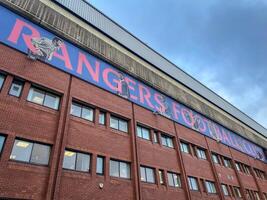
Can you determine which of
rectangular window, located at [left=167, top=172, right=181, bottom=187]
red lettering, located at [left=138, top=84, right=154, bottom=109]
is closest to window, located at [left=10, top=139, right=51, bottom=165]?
red lettering, located at [left=138, top=84, right=154, bottom=109]

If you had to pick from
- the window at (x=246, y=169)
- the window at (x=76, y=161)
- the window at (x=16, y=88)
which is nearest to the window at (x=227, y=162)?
the window at (x=246, y=169)

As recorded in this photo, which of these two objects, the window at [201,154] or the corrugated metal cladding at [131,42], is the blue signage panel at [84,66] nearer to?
the window at [201,154]

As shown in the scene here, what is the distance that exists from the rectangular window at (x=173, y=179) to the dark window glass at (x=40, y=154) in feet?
35.1

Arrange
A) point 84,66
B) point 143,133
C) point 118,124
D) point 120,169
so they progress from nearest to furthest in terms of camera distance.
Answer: point 120,169 < point 84,66 < point 118,124 < point 143,133

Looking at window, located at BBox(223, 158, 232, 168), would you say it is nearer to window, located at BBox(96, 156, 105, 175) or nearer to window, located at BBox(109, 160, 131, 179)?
window, located at BBox(109, 160, 131, 179)

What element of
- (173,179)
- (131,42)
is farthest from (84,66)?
(173,179)

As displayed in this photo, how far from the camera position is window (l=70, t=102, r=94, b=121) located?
1474 cm

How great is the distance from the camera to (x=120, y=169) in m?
15.0

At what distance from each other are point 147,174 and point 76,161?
629cm

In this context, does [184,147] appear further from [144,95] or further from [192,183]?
[144,95]

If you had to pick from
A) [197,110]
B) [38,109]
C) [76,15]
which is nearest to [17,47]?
[38,109]

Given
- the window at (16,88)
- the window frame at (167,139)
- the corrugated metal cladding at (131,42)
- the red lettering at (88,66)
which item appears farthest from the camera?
the window frame at (167,139)

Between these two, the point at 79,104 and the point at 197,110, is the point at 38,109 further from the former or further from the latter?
the point at 197,110

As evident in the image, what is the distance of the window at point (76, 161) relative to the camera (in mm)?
12526
